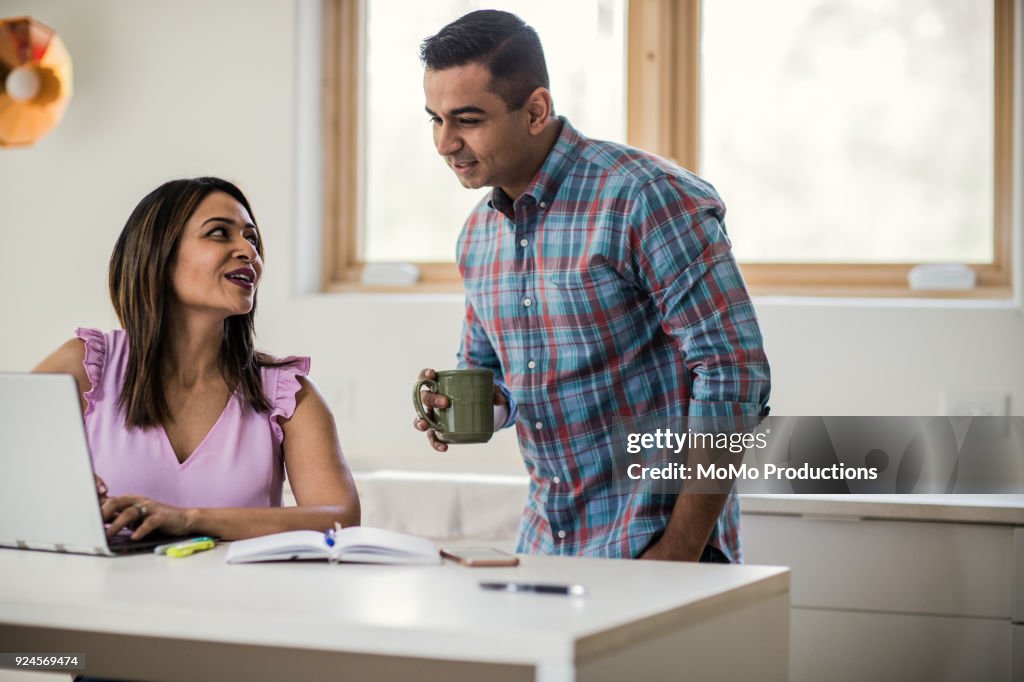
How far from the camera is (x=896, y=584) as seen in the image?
2.19 meters

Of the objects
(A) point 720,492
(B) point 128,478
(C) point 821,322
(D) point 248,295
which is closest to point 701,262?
(A) point 720,492

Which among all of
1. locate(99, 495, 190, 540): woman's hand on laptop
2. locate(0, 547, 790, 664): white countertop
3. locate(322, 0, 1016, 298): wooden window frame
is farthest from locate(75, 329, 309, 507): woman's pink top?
locate(322, 0, 1016, 298): wooden window frame

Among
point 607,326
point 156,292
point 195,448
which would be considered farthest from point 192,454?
point 607,326

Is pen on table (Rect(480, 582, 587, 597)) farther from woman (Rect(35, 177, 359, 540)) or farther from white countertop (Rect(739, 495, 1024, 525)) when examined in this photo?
white countertop (Rect(739, 495, 1024, 525))

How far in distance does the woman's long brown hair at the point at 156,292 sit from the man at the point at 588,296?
409 millimetres

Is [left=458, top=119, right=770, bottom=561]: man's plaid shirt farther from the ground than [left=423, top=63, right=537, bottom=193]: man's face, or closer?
closer

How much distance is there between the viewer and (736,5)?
2916mm

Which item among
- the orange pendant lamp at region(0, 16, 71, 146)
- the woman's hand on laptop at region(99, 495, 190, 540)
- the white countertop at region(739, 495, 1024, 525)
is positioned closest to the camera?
the woman's hand on laptop at region(99, 495, 190, 540)

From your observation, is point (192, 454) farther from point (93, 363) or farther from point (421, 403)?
point (421, 403)

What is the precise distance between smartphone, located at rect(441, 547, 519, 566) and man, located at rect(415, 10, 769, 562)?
0.25 metres

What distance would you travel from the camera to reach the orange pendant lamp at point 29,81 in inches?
119

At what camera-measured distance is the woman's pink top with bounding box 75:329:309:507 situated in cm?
171

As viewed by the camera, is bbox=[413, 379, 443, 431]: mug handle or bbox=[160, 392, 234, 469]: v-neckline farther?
bbox=[160, 392, 234, 469]: v-neckline

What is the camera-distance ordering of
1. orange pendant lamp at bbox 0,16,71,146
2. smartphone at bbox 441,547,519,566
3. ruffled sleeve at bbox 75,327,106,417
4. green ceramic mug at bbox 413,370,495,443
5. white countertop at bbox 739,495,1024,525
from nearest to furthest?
smartphone at bbox 441,547,519,566, green ceramic mug at bbox 413,370,495,443, ruffled sleeve at bbox 75,327,106,417, white countertop at bbox 739,495,1024,525, orange pendant lamp at bbox 0,16,71,146
